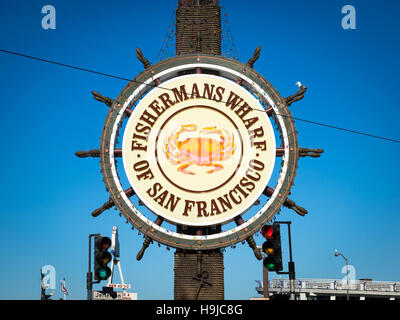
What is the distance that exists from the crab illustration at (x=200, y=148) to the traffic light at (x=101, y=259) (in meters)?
10.6

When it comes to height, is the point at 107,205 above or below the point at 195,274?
above

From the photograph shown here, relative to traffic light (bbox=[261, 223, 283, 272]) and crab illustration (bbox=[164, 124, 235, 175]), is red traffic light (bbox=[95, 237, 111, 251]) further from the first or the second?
crab illustration (bbox=[164, 124, 235, 175])

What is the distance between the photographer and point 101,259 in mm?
18609

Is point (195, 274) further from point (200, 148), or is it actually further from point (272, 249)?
point (272, 249)

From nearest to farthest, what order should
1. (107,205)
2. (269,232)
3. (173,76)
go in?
(269,232) → (107,205) → (173,76)

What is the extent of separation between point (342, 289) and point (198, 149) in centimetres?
5351

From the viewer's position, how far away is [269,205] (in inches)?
1120

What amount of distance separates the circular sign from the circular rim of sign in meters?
0.49

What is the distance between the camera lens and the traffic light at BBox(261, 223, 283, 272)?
1767 cm

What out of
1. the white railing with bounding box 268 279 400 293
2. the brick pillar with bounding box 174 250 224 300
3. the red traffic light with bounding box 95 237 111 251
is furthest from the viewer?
the white railing with bounding box 268 279 400 293

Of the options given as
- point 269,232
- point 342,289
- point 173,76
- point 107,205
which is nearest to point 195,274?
point 107,205

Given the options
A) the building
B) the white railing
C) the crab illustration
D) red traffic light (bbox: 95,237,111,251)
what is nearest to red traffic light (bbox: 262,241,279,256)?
red traffic light (bbox: 95,237,111,251)
